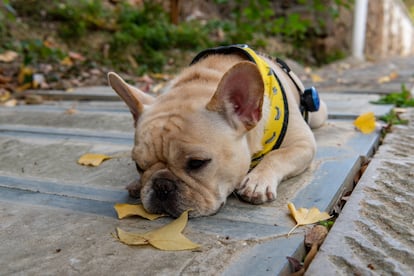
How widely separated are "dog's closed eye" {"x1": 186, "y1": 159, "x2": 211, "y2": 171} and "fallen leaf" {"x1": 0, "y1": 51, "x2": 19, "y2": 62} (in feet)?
17.1

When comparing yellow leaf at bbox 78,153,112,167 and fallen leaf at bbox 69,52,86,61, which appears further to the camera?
fallen leaf at bbox 69,52,86,61

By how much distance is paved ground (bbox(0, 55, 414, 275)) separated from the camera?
1653mm

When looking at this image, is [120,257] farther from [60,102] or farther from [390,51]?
[390,51]

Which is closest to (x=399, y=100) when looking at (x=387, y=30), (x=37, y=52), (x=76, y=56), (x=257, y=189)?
(x=257, y=189)

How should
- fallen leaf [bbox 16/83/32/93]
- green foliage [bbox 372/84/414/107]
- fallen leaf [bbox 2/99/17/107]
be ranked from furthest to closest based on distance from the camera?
fallen leaf [bbox 16/83/32/93]
fallen leaf [bbox 2/99/17/107]
green foliage [bbox 372/84/414/107]

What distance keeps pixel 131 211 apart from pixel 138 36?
6205 millimetres

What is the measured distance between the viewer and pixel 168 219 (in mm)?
2141

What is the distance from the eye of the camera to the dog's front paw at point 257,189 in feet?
7.35

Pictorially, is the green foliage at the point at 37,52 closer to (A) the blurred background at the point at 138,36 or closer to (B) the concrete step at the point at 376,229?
(A) the blurred background at the point at 138,36

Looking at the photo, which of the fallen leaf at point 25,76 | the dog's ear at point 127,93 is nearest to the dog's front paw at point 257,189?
the dog's ear at point 127,93

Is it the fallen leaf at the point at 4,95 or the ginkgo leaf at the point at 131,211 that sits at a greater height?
the fallen leaf at the point at 4,95

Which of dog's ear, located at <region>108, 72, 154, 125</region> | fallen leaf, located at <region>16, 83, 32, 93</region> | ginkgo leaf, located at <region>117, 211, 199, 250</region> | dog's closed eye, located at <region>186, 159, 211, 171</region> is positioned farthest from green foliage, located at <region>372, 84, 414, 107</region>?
fallen leaf, located at <region>16, 83, 32, 93</region>

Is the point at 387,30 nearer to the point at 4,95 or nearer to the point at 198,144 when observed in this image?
the point at 4,95

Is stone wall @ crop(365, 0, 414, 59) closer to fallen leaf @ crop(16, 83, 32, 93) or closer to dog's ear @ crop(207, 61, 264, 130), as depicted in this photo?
fallen leaf @ crop(16, 83, 32, 93)
